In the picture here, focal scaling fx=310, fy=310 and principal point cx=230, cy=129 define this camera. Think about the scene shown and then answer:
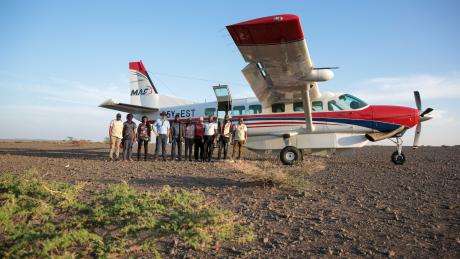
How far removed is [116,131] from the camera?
10664 millimetres

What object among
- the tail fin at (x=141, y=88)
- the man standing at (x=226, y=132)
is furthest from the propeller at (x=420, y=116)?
the tail fin at (x=141, y=88)

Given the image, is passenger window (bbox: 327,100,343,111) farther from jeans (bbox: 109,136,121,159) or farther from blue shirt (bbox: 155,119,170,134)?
jeans (bbox: 109,136,121,159)

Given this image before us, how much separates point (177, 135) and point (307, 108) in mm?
4909

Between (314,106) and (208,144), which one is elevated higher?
(314,106)

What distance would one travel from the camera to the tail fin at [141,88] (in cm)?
1508

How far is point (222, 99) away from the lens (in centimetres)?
1247

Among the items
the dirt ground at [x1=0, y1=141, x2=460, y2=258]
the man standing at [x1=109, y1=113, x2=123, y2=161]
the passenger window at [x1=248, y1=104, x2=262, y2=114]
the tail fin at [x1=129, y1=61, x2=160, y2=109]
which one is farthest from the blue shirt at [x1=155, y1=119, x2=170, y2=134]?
the dirt ground at [x1=0, y1=141, x2=460, y2=258]

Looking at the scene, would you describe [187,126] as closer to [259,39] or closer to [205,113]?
[205,113]

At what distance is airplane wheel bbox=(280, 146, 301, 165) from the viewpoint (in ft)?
33.8

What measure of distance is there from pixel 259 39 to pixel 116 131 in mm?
6264

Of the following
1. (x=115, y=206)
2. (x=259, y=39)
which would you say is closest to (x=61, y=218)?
(x=115, y=206)

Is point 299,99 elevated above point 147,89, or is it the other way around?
point 147,89

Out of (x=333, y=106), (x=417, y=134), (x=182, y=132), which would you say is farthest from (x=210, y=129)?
(x=417, y=134)

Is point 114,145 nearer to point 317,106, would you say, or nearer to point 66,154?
point 66,154
